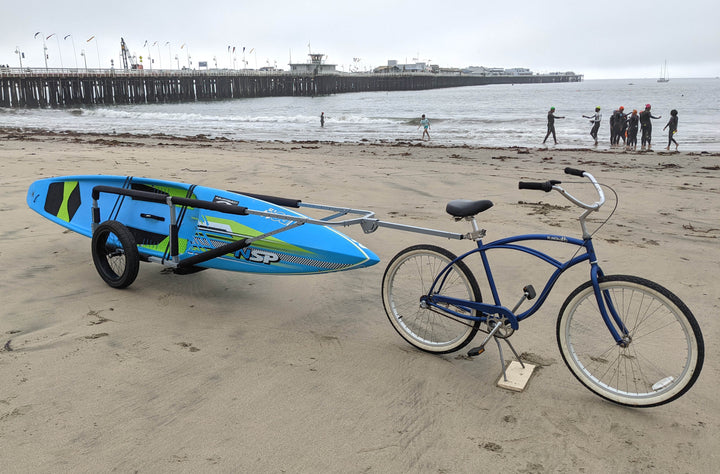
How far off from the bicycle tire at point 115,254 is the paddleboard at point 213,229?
0.21m

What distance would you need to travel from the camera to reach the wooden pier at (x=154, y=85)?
59906mm

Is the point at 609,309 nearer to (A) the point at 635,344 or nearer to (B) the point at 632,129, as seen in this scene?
(A) the point at 635,344

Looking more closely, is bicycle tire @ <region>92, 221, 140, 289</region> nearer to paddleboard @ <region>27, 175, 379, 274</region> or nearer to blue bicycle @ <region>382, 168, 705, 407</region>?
paddleboard @ <region>27, 175, 379, 274</region>

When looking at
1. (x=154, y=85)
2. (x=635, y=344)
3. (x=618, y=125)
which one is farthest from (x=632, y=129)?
(x=154, y=85)

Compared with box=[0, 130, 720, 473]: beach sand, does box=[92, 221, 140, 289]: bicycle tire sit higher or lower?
higher

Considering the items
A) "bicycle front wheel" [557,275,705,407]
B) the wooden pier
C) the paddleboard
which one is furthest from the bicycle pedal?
the wooden pier

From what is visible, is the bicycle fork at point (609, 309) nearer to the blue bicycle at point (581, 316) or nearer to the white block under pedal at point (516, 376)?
the blue bicycle at point (581, 316)

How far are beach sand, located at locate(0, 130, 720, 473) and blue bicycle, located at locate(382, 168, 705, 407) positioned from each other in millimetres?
167

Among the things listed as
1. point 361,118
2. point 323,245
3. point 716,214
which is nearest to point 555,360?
point 323,245

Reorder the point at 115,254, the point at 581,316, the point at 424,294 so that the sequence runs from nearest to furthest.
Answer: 1. the point at 581,316
2. the point at 424,294
3. the point at 115,254

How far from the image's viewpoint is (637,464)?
2.43 m

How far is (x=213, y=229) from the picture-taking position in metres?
4.45

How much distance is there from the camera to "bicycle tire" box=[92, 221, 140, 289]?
14.3 ft

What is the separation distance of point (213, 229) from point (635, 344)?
10.8ft
